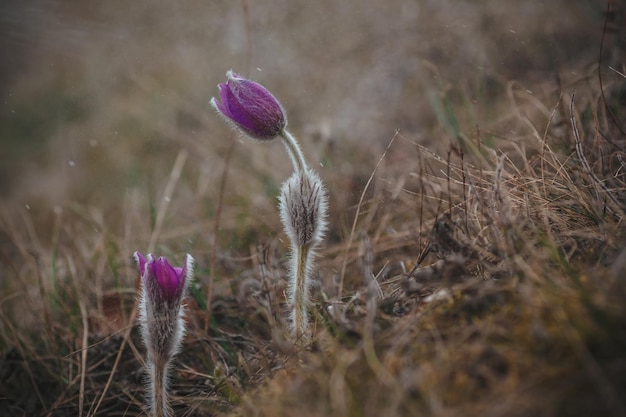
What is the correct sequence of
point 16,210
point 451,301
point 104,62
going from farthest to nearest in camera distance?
1. point 104,62
2. point 16,210
3. point 451,301

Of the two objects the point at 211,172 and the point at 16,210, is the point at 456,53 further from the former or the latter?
the point at 16,210

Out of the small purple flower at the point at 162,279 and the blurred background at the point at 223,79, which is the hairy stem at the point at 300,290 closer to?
the small purple flower at the point at 162,279

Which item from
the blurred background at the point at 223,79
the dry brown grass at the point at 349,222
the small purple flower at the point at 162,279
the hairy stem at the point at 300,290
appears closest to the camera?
the dry brown grass at the point at 349,222

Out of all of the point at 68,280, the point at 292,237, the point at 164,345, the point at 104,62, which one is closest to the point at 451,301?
the point at 292,237

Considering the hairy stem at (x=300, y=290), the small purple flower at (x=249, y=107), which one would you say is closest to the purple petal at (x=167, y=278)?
the hairy stem at (x=300, y=290)

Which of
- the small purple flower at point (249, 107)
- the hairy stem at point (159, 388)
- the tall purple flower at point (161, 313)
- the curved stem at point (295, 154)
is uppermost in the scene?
the small purple flower at point (249, 107)

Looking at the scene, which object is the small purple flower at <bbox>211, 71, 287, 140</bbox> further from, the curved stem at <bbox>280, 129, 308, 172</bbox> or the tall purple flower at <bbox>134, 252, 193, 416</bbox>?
the tall purple flower at <bbox>134, 252, 193, 416</bbox>
